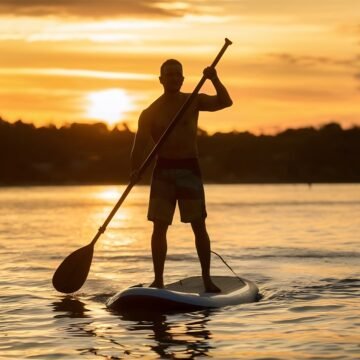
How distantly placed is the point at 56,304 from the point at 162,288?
1.23m

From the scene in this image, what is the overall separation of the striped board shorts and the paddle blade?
1.04 metres

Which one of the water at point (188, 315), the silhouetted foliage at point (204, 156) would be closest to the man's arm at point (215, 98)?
the water at point (188, 315)

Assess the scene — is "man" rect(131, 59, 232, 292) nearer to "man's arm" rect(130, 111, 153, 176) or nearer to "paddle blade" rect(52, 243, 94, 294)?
"man's arm" rect(130, 111, 153, 176)

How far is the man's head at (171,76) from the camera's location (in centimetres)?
1017

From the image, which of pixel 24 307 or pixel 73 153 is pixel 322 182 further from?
pixel 24 307

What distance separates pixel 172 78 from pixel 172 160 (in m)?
0.79

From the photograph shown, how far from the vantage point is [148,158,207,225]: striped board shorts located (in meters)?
10.3

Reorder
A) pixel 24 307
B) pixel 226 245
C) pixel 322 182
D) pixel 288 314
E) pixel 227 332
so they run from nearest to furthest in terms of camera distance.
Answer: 1. pixel 227 332
2. pixel 288 314
3. pixel 24 307
4. pixel 226 245
5. pixel 322 182

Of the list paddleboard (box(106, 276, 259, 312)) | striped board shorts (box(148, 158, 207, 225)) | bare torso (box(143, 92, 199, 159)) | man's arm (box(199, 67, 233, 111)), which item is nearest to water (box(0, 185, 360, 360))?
paddleboard (box(106, 276, 259, 312))

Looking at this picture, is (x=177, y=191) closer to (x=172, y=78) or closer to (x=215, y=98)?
(x=215, y=98)

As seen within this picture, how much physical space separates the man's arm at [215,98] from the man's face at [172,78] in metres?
0.24

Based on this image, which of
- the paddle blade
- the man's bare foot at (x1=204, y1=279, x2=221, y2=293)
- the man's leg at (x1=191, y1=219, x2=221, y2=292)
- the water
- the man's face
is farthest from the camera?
the paddle blade

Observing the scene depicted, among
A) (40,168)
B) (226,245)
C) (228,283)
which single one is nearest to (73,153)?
(40,168)

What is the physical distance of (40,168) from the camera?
136 metres
